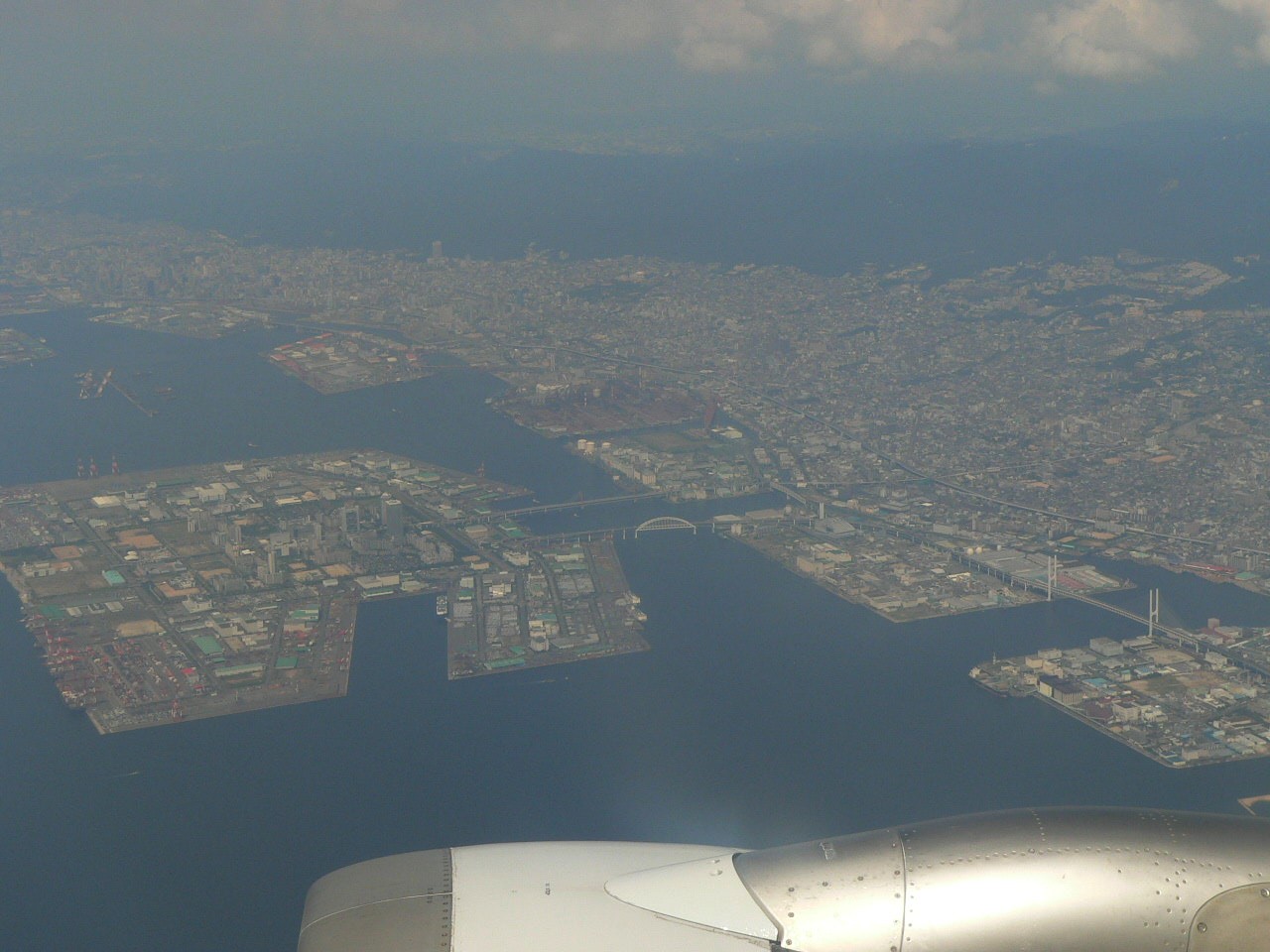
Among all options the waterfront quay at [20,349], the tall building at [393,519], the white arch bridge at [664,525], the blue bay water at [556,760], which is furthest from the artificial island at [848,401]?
the waterfront quay at [20,349]

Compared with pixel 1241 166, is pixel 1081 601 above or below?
below

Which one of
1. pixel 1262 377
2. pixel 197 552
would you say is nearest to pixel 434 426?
pixel 197 552

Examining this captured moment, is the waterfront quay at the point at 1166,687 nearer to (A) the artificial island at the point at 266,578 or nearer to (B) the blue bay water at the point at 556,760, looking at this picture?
(B) the blue bay water at the point at 556,760

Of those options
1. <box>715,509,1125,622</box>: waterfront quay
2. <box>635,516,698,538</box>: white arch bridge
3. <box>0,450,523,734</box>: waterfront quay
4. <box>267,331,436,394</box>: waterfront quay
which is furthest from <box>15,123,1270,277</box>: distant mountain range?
<box>0,450,523,734</box>: waterfront quay

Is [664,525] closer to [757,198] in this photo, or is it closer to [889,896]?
[889,896]

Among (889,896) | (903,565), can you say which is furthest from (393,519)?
(889,896)

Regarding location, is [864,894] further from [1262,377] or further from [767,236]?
[767,236]
